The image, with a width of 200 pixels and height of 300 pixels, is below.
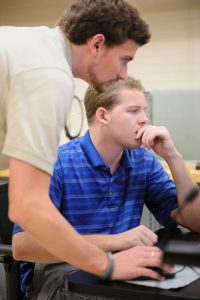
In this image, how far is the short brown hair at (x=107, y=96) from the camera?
1438mm

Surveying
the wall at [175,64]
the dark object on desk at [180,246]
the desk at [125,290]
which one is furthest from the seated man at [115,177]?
the wall at [175,64]

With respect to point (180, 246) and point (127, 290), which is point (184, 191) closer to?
point (180, 246)

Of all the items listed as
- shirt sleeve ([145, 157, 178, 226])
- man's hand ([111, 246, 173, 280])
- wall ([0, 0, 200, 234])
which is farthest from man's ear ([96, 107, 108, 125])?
wall ([0, 0, 200, 234])

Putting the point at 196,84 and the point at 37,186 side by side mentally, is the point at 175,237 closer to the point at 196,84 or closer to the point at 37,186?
the point at 37,186

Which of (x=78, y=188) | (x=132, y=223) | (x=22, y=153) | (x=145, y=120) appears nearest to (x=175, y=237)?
(x=132, y=223)

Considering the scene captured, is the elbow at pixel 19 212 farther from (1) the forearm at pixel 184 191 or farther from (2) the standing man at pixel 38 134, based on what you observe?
(1) the forearm at pixel 184 191

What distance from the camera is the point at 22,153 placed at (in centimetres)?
80

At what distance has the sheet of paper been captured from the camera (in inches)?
32.7

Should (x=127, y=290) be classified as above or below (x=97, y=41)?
below

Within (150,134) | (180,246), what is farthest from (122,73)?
(180,246)

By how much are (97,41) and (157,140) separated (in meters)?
0.50

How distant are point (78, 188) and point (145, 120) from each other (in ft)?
1.17

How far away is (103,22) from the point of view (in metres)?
1.03

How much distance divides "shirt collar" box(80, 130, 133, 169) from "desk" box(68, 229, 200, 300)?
536 mm
